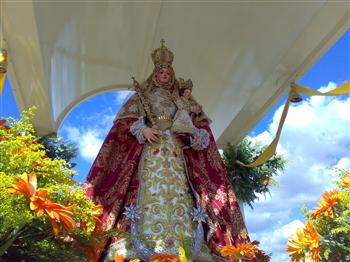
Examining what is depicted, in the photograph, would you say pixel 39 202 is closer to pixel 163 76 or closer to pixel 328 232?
pixel 328 232

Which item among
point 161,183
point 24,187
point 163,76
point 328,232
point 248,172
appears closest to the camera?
point 24,187

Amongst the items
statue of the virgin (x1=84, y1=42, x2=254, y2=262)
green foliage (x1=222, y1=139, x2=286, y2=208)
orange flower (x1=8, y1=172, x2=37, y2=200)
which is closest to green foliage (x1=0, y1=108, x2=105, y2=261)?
orange flower (x1=8, y1=172, x2=37, y2=200)

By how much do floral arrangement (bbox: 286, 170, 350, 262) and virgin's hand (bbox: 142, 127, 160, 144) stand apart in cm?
99

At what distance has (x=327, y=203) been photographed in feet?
6.39

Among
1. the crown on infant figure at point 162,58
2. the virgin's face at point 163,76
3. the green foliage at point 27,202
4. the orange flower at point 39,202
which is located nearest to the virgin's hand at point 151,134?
the virgin's face at point 163,76

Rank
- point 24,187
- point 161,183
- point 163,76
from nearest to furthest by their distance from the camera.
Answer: point 24,187 < point 161,183 < point 163,76

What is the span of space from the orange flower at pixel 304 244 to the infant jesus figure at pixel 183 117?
3.03 feet

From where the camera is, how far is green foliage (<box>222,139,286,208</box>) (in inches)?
162

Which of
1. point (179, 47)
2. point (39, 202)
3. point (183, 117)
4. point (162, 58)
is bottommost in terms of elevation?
point (39, 202)

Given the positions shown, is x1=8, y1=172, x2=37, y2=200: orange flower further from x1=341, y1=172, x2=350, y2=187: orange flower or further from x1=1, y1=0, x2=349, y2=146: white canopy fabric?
x1=1, y1=0, x2=349, y2=146: white canopy fabric

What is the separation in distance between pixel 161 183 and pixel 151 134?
318mm

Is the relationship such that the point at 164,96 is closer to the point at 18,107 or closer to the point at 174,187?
the point at 174,187

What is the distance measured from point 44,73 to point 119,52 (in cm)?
106

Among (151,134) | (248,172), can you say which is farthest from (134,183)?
(248,172)
